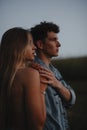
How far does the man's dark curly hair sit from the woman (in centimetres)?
54

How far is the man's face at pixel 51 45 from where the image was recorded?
234cm

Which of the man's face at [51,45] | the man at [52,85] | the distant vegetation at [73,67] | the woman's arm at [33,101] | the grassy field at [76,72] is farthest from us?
the distant vegetation at [73,67]

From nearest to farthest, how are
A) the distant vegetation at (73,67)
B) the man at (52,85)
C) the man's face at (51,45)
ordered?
the man at (52,85), the man's face at (51,45), the distant vegetation at (73,67)

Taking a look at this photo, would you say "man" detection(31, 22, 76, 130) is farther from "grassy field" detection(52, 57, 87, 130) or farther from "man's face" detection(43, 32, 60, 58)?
"grassy field" detection(52, 57, 87, 130)

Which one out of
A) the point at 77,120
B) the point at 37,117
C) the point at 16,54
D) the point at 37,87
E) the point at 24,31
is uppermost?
the point at 24,31

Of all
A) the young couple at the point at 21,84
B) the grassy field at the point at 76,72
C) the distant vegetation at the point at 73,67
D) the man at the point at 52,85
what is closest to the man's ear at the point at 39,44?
the man at the point at 52,85

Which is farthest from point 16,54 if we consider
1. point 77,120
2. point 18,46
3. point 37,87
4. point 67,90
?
point 77,120

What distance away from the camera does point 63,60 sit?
7492 mm

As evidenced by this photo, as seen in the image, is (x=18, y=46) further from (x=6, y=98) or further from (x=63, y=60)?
(x=63, y=60)

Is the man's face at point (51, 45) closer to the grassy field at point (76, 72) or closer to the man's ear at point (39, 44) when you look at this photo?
the man's ear at point (39, 44)

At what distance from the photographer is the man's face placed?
2.34 meters

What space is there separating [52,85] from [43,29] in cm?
52

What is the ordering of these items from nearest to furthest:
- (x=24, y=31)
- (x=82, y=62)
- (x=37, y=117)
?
(x=37, y=117) → (x=24, y=31) → (x=82, y=62)

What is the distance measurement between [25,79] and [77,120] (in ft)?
11.4
